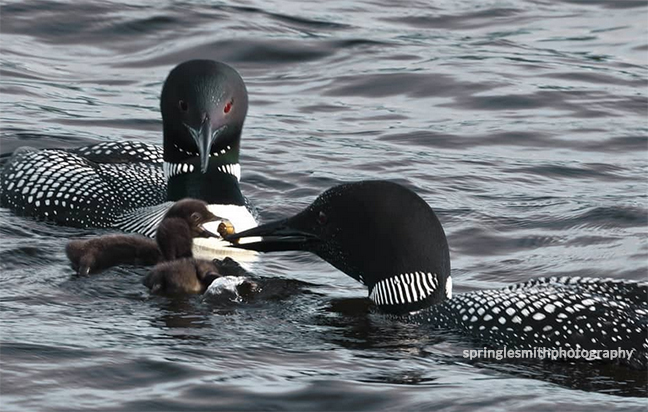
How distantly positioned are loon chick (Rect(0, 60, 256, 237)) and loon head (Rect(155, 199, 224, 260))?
25 centimetres

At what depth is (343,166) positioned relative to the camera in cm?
959

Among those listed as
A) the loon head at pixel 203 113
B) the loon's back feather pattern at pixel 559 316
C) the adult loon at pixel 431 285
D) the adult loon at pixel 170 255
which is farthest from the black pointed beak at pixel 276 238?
the loon head at pixel 203 113

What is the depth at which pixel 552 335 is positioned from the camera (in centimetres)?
601

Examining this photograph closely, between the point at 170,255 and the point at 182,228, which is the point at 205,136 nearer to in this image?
the point at 182,228

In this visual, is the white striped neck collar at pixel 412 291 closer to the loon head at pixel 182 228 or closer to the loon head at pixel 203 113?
the loon head at pixel 182 228

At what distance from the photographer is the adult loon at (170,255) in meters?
6.79

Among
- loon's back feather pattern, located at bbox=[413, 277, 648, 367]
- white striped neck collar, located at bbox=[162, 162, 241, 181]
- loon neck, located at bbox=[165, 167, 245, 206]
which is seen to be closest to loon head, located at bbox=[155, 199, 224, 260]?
loon neck, located at bbox=[165, 167, 245, 206]

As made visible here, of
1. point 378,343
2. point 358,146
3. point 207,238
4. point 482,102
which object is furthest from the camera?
point 482,102

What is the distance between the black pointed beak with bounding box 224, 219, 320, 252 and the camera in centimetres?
684

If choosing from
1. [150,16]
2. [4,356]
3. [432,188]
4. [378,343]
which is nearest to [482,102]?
[432,188]

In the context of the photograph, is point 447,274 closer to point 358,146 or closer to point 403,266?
point 403,266

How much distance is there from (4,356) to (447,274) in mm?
1739

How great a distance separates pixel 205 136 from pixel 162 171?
2.77 ft

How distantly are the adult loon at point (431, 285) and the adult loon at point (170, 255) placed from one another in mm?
217
